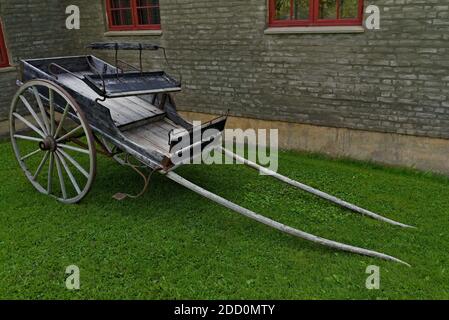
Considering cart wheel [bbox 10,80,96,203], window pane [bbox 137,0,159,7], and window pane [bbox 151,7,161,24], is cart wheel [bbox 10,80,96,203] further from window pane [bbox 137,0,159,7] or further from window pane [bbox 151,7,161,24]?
window pane [bbox 137,0,159,7]

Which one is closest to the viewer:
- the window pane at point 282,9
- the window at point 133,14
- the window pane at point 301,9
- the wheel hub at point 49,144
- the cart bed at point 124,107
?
the wheel hub at point 49,144

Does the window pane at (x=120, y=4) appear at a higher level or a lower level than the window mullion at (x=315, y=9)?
higher

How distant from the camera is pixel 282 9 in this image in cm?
712

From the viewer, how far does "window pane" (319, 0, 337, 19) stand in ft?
21.8

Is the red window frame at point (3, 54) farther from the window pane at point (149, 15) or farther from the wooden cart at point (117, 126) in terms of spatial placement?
the wooden cart at point (117, 126)

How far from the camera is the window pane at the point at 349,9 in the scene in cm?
646

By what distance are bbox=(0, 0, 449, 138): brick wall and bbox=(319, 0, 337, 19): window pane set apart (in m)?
0.37

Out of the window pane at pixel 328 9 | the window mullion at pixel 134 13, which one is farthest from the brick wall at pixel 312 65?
the window mullion at pixel 134 13

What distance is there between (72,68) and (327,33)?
4111mm

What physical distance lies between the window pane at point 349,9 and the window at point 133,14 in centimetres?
383

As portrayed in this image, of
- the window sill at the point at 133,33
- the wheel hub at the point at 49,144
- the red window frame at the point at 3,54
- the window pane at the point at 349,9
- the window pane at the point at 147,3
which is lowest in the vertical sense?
the wheel hub at the point at 49,144

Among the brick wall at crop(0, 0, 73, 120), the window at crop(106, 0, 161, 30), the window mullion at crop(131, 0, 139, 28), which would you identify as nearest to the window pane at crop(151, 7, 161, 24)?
the window at crop(106, 0, 161, 30)

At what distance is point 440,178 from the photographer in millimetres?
6301
